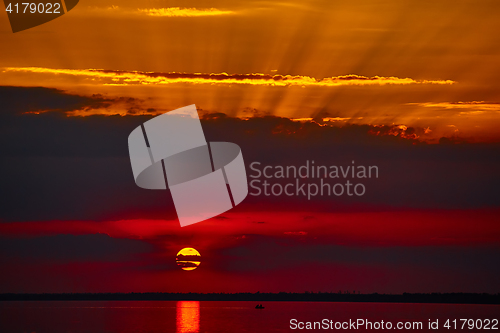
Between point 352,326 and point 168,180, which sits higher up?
point 352,326

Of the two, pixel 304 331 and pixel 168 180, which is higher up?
pixel 304 331

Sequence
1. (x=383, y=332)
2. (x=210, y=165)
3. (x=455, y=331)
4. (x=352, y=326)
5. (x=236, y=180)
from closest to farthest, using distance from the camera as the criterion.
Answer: (x=210, y=165) < (x=236, y=180) < (x=383, y=332) < (x=455, y=331) < (x=352, y=326)

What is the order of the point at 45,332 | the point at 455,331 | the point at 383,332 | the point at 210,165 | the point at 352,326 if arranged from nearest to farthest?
the point at 210,165 → the point at 45,332 → the point at 383,332 → the point at 455,331 → the point at 352,326

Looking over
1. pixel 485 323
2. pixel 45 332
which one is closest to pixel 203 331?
pixel 45 332

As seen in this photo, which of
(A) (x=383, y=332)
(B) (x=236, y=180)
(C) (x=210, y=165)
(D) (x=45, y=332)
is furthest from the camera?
(A) (x=383, y=332)

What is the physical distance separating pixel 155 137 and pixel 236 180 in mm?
3855

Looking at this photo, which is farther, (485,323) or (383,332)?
(485,323)

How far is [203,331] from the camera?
77.3 metres

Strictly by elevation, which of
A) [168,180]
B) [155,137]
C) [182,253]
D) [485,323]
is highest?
[182,253]

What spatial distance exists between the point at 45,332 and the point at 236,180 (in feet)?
170

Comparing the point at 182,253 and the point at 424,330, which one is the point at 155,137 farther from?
the point at 424,330

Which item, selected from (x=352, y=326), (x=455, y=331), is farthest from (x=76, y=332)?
(x=455, y=331)

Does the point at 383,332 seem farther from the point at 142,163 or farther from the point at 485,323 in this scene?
the point at 142,163

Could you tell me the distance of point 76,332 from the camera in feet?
229
